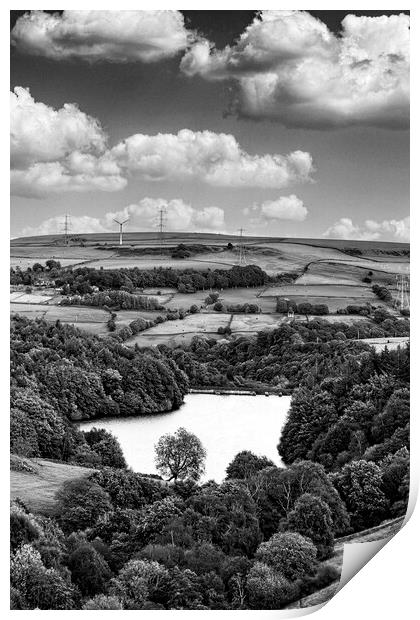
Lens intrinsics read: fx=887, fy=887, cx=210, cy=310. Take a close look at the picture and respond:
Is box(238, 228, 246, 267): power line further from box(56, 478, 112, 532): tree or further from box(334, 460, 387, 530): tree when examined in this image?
box(56, 478, 112, 532): tree

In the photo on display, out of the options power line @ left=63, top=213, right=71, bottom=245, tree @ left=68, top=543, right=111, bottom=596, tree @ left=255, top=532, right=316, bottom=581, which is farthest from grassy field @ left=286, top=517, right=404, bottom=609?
power line @ left=63, top=213, right=71, bottom=245

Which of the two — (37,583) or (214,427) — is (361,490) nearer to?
(214,427)

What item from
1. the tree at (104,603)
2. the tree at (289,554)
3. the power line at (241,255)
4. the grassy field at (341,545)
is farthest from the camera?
the power line at (241,255)

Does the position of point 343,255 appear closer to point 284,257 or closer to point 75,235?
point 284,257

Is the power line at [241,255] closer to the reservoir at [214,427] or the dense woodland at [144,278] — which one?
the dense woodland at [144,278]

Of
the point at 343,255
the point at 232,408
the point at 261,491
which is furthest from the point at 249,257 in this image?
the point at 261,491

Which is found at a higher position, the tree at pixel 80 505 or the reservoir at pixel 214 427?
the reservoir at pixel 214 427

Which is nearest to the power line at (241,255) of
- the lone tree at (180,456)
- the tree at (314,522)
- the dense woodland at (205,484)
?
the dense woodland at (205,484)
